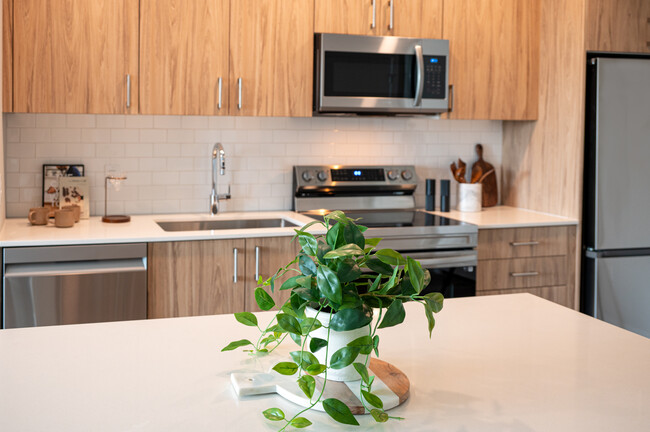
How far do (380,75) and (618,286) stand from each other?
1.76 metres

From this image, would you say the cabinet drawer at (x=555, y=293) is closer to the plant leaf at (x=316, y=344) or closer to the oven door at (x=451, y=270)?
the oven door at (x=451, y=270)

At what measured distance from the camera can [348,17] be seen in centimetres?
378

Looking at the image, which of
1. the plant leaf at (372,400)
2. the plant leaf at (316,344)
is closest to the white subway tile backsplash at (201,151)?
Result: the plant leaf at (316,344)

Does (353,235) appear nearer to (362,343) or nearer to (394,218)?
(362,343)

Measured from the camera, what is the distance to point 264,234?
3344mm

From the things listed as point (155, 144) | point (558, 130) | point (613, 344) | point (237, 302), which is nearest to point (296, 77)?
point (155, 144)

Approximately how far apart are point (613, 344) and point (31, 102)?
2799 mm

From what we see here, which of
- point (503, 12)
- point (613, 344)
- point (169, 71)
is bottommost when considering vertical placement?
point (613, 344)

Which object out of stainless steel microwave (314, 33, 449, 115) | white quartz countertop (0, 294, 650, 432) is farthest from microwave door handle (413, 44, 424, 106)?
white quartz countertop (0, 294, 650, 432)

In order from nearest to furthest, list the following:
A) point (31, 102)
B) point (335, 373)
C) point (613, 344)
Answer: point (335, 373), point (613, 344), point (31, 102)

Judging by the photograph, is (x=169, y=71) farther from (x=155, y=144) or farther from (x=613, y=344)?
(x=613, y=344)

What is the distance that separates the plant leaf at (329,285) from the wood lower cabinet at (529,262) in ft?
8.90

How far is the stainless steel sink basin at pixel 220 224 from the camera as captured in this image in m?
3.78

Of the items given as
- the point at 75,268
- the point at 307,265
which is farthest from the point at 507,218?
the point at 307,265
